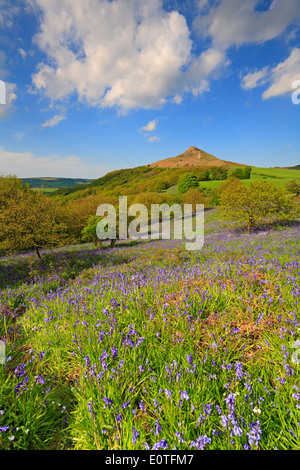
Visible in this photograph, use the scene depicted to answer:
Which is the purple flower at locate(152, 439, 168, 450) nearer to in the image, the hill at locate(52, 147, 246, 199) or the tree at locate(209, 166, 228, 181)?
the tree at locate(209, 166, 228, 181)

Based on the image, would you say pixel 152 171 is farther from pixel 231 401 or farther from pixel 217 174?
pixel 231 401

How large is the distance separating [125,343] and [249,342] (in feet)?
6.84

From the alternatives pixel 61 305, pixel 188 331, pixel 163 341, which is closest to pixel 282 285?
pixel 188 331

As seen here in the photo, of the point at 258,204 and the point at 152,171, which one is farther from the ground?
the point at 152,171

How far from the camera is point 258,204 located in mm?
18500

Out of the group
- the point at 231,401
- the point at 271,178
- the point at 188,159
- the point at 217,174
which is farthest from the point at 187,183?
the point at 188,159

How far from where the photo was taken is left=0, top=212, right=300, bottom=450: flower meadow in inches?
77.0

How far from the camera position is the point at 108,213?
21672 millimetres

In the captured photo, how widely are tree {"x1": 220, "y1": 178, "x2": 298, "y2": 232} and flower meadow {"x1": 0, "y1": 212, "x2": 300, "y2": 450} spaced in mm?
15605

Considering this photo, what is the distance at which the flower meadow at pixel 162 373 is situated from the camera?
1.96 m

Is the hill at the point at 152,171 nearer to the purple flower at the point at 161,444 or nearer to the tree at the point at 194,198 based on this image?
the tree at the point at 194,198

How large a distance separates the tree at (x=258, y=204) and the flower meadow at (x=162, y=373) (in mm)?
15605

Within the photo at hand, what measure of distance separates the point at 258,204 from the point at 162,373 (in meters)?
19.5
